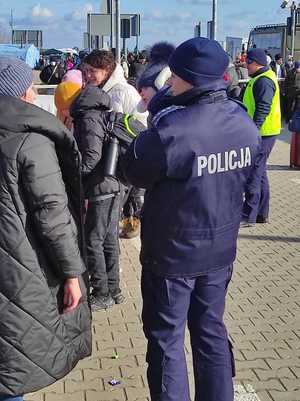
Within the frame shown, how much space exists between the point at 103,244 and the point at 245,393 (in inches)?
63.4

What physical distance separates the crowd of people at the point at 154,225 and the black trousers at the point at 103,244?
4.80 ft

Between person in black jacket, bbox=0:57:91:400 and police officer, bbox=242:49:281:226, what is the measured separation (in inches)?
172

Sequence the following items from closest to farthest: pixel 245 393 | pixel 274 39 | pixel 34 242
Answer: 1. pixel 34 242
2. pixel 245 393
3. pixel 274 39

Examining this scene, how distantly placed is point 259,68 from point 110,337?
13.1 ft

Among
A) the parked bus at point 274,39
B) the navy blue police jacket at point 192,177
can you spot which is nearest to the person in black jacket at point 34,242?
the navy blue police jacket at point 192,177

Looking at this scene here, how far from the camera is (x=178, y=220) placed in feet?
9.12

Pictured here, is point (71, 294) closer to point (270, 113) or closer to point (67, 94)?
point (67, 94)

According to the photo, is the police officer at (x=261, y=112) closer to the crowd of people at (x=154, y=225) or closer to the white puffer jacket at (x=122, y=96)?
the white puffer jacket at (x=122, y=96)

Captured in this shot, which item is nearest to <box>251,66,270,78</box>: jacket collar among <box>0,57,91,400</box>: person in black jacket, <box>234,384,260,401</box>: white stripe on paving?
<box>234,384,260,401</box>: white stripe on paving

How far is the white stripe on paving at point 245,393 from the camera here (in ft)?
11.2

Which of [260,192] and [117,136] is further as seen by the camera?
[260,192]

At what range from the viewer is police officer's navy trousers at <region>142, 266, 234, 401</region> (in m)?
2.88

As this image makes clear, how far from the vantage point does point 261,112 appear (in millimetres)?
6852

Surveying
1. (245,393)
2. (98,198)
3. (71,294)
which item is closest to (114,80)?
(98,198)
